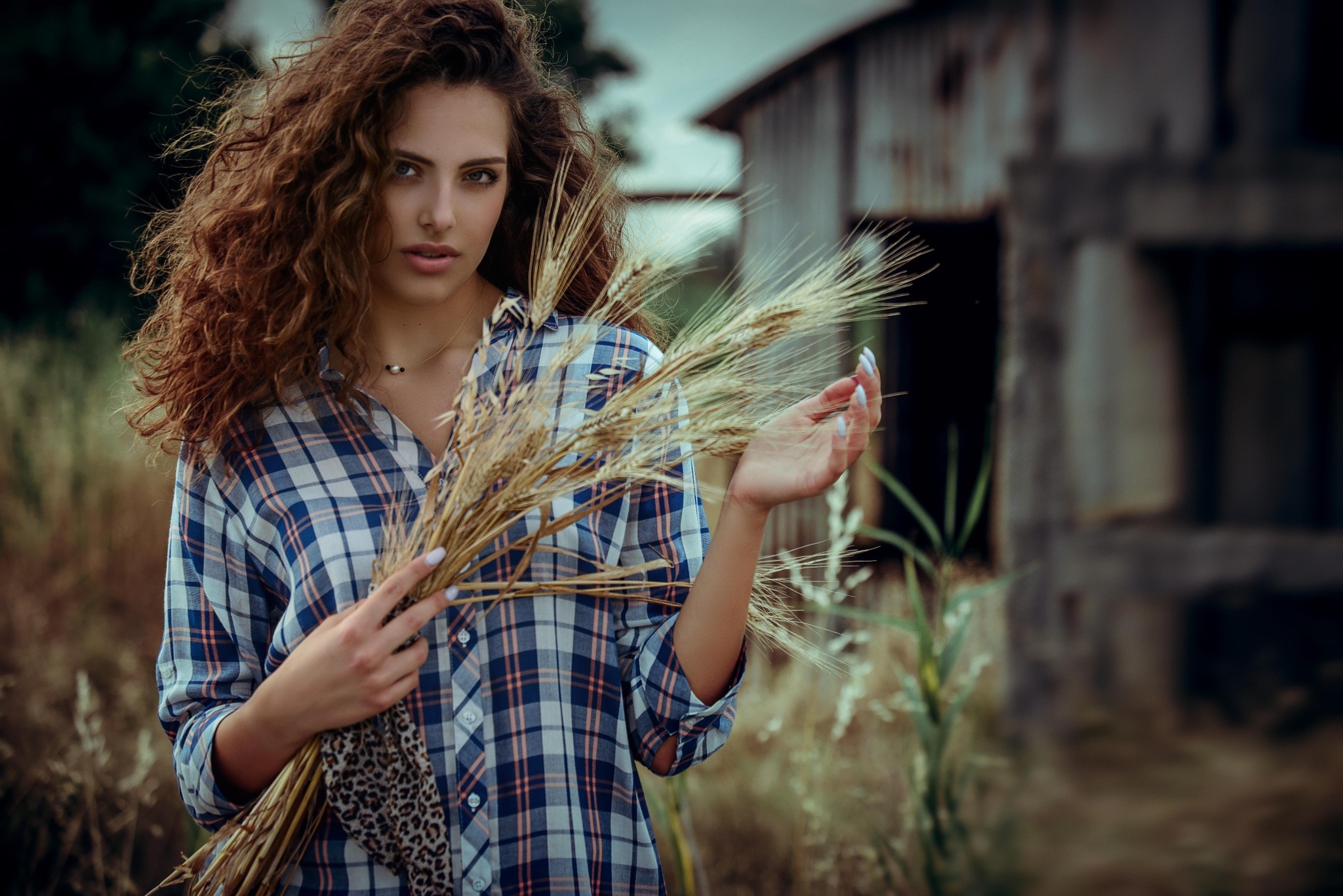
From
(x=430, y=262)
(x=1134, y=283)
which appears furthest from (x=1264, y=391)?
(x=430, y=262)

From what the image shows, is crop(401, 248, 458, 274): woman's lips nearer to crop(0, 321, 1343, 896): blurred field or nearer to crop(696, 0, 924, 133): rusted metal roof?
crop(0, 321, 1343, 896): blurred field

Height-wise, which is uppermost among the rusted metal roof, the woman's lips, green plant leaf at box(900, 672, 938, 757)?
the rusted metal roof

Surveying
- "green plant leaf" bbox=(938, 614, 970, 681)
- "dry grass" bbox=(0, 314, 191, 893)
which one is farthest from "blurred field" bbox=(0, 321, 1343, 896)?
"green plant leaf" bbox=(938, 614, 970, 681)

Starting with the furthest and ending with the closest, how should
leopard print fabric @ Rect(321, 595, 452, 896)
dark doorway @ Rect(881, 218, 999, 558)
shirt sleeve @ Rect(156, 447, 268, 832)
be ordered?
dark doorway @ Rect(881, 218, 999, 558) < shirt sleeve @ Rect(156, 447, 268, 832) < leopard print fabric @ Rect(321, 595, 452, 896)

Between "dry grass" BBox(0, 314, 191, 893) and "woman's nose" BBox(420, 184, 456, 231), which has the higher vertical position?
"woman's nose" BBox(420, 184, 456, 231)

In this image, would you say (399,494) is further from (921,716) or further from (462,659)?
(921,716)

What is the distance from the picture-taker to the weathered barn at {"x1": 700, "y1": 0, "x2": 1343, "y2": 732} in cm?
358

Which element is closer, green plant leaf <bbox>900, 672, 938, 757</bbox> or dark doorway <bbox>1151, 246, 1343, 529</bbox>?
green plant leaf <bbox>900, 672, 938, 757</bbox>

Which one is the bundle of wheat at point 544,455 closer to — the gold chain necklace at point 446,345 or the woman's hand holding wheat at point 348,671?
the woman's hand holding wheat at point 348,671

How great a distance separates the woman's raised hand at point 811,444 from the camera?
112 centimetres

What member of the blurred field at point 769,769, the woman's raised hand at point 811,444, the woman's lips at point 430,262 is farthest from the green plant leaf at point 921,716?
the woman's lips at point 430,262

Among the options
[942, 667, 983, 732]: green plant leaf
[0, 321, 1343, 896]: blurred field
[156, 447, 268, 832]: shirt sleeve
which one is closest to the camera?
[156, 447, 268, 832]: shirt sleeve

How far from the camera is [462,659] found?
1228 millimetres

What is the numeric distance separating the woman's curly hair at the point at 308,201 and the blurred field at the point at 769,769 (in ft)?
3.82
